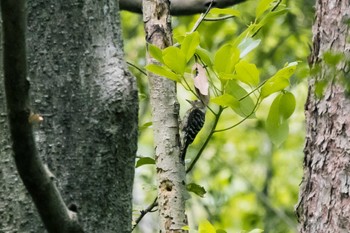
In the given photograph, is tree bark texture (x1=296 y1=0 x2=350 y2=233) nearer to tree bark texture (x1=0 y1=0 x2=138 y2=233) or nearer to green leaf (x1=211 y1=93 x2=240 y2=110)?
green leaf (x1=211 y1=93 x2=240 y2=110)

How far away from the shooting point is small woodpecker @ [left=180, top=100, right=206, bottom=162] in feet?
6.10

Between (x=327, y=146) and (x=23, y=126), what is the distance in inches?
59.5

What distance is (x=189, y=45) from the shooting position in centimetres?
170

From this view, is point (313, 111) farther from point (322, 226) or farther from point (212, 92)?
point (212, 92)

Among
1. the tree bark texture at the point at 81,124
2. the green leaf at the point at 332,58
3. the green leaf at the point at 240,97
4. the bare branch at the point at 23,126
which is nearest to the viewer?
the green leaf at the point at 332,58

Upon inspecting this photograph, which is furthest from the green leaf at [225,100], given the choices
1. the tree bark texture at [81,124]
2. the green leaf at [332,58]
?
the green leaf at [332,58]

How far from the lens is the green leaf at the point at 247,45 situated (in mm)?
1796

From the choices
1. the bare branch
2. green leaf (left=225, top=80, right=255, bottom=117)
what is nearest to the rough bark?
green leaf (left=225, top=80, right=255, bottom=117)

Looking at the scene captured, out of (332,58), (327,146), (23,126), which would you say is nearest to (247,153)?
(327,146)

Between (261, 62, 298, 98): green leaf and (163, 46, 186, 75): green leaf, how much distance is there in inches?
7.8

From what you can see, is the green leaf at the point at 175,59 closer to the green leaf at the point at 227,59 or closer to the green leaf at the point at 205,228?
the green leaf at the point at 227,59

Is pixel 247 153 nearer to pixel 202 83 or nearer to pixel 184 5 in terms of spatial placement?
pixel 184 5

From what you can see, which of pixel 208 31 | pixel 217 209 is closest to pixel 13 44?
pixel 208 31

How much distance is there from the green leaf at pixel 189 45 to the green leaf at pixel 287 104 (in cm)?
27
